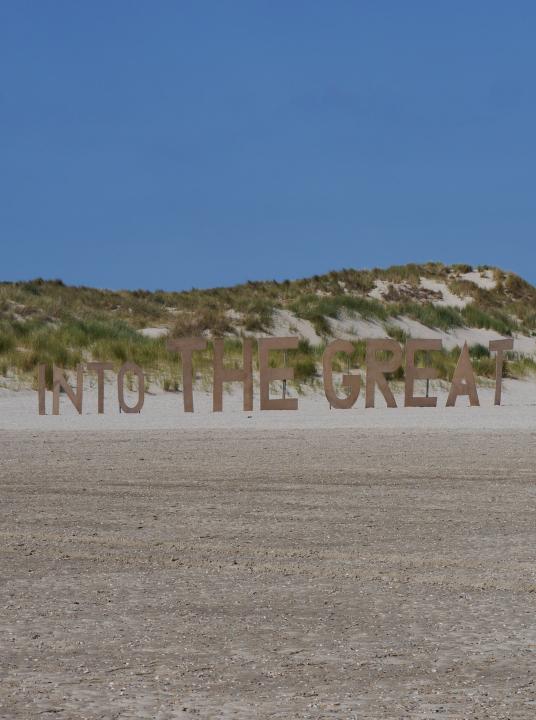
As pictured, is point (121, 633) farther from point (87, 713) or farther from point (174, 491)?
point (174, 491)

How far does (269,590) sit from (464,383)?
15.9 meters

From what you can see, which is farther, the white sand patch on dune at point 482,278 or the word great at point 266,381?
the white sand patch on dune at point 482,278

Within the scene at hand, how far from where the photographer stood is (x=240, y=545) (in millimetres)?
7551

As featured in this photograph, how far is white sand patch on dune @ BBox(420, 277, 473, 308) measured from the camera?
160 feet

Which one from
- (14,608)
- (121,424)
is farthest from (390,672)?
(121,424)

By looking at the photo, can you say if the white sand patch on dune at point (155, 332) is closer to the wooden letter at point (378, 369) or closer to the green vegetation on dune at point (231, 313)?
the green vegetation on dune at point (231, 313)

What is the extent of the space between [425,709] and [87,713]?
1.34 meters

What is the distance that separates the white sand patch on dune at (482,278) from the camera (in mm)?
52812

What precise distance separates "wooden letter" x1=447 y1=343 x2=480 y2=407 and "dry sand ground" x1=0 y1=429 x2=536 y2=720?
31.1ft

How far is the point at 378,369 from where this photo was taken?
21.8 metres

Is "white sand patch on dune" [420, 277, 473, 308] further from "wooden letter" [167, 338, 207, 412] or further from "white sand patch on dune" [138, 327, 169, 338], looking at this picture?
"wooden letter" [167, 338, 207, 412]

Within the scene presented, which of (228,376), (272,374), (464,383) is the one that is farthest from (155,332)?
(464,383)

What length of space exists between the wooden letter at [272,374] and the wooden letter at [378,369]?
1481 millimetres

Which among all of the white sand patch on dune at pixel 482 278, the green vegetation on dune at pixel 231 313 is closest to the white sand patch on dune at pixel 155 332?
the green vegetation on dune at pixel 231 313
